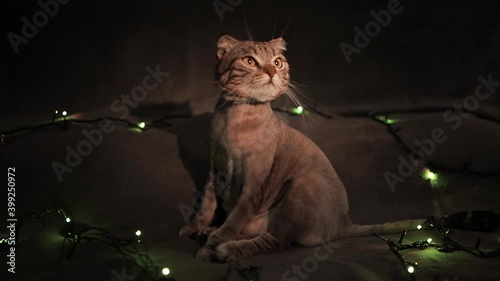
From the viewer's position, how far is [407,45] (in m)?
3.38

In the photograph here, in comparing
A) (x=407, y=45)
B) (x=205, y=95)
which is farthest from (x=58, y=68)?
(x=407, y=45)

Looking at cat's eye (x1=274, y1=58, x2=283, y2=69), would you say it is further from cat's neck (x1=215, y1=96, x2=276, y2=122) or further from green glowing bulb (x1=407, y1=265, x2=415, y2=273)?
green glowing bulb (x1=407, y1=265, x2=415, y2=273)

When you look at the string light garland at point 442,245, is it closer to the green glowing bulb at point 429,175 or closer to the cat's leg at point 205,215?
the green glowing bulb at point 429,175

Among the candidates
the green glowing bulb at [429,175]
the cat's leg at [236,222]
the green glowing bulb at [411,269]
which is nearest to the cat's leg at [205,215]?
the cat's leg at [236,222]

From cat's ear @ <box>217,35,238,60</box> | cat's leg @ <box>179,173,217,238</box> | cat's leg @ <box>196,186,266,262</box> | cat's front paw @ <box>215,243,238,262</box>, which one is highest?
cat's ear @ <box>217,35,238,60</box>

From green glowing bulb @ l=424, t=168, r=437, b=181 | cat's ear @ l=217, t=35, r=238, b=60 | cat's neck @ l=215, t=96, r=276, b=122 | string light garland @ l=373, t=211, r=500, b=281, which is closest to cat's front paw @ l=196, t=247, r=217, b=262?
cat's neck @ l=215, t=96, r=276, b=122

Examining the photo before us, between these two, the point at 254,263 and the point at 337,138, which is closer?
the point at 254,263

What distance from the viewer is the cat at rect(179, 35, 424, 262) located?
201 cm

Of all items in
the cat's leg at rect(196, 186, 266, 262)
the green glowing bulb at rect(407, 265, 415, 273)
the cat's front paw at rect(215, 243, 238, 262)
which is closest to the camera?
Result: the green glowing bulb at rect(407, 265, 415, 273)

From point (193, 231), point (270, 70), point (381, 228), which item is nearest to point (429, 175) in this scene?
point (381, 228)

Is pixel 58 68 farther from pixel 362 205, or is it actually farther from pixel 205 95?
pixel 362 205

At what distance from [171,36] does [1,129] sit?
1102mm

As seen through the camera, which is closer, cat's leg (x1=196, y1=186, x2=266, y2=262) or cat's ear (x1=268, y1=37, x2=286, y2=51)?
cat's leg (x1=196, y1=186, x2=266, y2=262)

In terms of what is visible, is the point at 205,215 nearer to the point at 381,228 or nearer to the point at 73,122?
the point at 381,228
